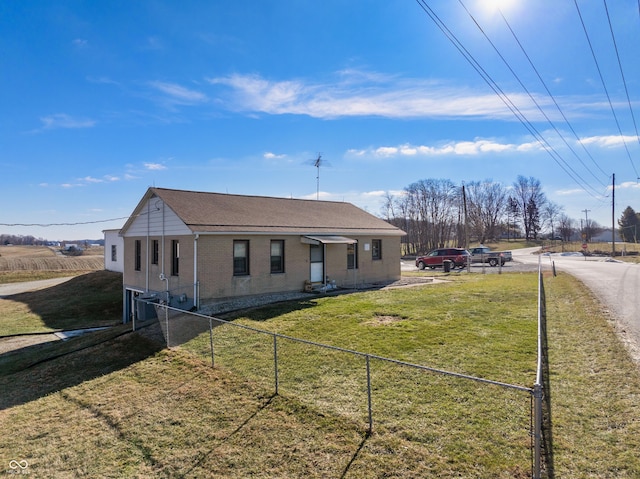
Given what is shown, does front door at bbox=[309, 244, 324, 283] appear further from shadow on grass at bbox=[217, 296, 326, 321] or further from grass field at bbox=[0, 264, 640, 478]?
grass field at bbox=[0, 264, 640, 478]

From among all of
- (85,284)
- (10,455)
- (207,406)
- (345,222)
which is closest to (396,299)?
(345,222)

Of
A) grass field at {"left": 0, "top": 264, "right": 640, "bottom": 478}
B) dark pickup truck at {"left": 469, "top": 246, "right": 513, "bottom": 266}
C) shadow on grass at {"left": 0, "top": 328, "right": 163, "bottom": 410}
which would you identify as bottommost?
shadow on grass at {"left": 0, "top": 328, "right": 163, "bottom": 410}

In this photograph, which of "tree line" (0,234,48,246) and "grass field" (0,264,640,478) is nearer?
"grass field" (0,264,640,478)

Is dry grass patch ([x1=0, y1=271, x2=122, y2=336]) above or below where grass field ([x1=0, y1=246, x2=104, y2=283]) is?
below

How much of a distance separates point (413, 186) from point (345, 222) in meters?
49.7

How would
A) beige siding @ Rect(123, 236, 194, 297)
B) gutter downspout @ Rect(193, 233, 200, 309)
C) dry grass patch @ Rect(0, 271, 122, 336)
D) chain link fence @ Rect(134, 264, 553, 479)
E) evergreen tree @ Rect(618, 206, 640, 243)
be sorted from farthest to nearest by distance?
evergreen tree @ Rect(618, 206, 640, 243) → dry grass patch @ Rect(0, 271, 122, 336) → beige siding @ Rect(123, 236, 194, 297) → gutter downspout @ Rect(193, 233, 200, 309) → chain link fence @ Rect(134, 264, 553, 479)

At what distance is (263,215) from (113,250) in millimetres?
22215

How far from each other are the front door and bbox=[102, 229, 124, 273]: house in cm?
2162

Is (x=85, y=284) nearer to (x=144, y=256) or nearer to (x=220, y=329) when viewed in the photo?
(x=144, y=256)

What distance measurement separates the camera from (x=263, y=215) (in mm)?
17922

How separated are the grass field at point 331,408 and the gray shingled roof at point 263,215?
5.77 meters

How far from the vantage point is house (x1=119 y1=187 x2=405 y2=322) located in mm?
14742

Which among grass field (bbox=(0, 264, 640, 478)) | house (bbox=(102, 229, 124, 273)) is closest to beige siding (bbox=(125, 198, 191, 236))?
grass field (bbox=(0, 264, 640, 478))

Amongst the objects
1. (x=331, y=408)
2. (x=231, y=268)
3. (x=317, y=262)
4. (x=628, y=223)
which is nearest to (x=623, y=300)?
(x=317, y=262)
